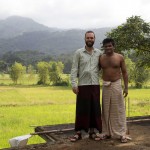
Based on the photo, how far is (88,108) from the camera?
547cm

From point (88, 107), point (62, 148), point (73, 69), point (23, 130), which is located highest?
point (73, 69)

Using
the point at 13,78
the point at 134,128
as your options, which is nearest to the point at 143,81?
the point at 13,78

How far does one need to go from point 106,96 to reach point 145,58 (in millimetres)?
7187

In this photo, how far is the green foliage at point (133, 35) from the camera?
10706mm

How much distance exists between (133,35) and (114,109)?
579 centimetres

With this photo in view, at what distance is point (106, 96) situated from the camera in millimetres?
5594

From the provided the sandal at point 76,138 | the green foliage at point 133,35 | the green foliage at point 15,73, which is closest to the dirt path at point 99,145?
the sandal at point 76,138

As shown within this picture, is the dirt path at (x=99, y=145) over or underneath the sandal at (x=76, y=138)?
underneath

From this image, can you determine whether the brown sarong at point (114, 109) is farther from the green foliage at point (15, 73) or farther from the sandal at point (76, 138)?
the green foliage at point (15, 73)

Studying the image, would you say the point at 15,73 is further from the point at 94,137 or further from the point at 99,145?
the point at 99,145

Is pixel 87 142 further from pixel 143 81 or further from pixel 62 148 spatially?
pixel 143 81

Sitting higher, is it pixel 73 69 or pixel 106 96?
pixel 73 69

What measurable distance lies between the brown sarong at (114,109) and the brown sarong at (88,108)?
158 mm

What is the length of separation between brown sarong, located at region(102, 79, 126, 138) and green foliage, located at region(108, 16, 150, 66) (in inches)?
209
